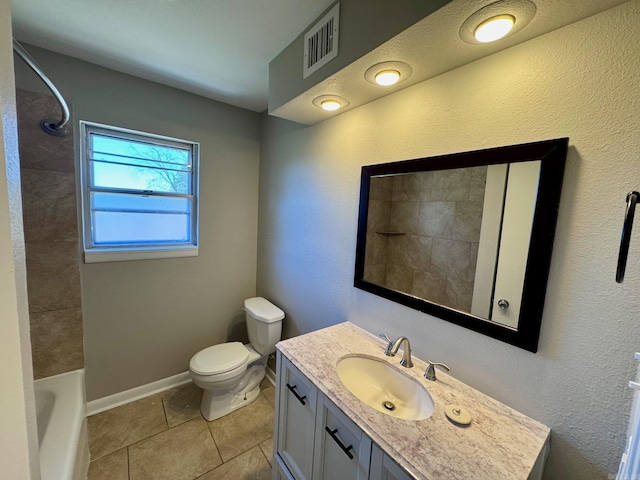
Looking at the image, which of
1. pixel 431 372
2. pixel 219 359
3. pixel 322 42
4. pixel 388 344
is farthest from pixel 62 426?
pixel 322 42

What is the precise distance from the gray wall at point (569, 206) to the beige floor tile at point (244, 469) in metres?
1.24

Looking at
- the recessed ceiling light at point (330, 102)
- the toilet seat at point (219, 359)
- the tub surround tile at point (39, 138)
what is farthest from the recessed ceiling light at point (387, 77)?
the toilet seat at point (219, 359)

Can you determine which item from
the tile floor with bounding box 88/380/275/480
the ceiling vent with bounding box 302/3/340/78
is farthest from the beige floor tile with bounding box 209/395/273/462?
the ceiling vent with bounding box 302/3/340/78

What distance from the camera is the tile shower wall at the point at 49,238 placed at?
4.74 feet

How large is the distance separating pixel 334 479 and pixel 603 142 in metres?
1.50

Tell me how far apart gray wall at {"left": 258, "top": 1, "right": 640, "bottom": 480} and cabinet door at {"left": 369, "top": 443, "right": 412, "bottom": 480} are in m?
0.50

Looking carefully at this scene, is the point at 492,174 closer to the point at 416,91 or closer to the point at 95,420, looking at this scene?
the point at 416,91

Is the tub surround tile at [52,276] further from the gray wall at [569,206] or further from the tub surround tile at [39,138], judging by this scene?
the gray wall at [569,206]

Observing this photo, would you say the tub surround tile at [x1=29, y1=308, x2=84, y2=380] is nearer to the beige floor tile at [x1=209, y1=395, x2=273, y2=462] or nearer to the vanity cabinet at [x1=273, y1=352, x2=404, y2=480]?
the beige floor tile at [x1=209, y1=395, x2=273, y2=462]

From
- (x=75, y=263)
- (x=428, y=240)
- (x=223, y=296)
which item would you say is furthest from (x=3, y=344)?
(x=223, y=296)

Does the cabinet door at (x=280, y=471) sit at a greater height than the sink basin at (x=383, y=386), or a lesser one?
lesser

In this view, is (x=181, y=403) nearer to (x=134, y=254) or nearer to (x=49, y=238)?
(x=134, y=254)

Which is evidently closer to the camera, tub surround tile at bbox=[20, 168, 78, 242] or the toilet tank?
tub surround tile at bbox=[20, 168, 78, 242]

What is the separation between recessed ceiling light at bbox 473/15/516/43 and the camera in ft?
2.54
